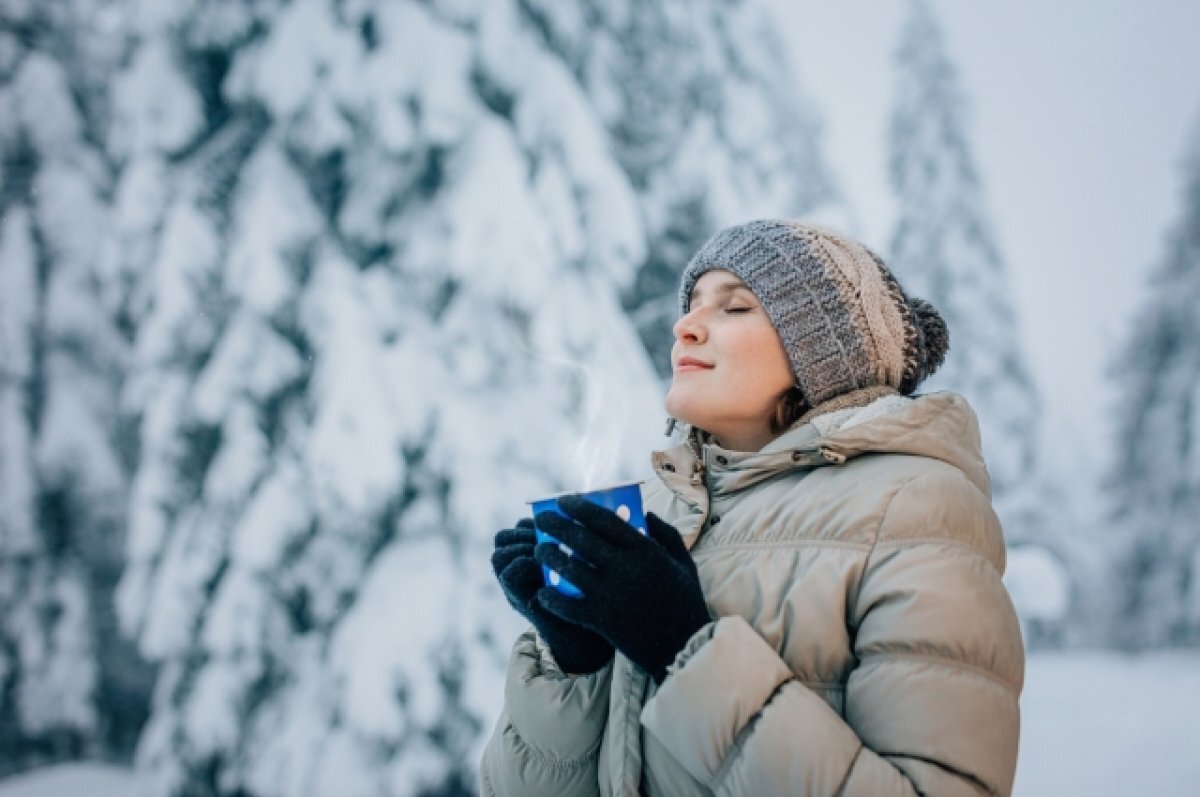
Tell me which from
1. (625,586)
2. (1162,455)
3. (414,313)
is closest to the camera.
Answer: (625,586)

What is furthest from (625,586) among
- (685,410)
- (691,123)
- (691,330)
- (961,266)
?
(691,123)

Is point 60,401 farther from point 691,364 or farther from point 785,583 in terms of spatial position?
point 785,583

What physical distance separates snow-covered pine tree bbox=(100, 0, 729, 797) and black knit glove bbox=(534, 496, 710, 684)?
2226mm

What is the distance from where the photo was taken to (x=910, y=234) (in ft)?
13.3

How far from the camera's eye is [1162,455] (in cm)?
299

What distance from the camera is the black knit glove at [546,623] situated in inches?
44.8

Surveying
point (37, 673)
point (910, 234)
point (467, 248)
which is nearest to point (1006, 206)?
point (910, 234)

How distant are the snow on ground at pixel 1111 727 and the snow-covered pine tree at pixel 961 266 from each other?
334 millimetres

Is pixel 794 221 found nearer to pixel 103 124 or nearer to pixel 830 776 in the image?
pixel 830 776

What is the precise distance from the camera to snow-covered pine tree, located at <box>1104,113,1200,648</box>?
2828 mm

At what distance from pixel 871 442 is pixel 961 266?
312cm

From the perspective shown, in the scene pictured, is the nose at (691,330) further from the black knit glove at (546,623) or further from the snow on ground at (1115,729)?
the snow on ground at (1115,729)

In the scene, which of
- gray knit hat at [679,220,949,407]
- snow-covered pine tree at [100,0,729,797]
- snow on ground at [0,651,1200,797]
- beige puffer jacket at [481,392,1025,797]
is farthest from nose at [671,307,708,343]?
snow on ground at [0,651,1200,797]

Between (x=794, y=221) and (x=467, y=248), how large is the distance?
2.25 metres
